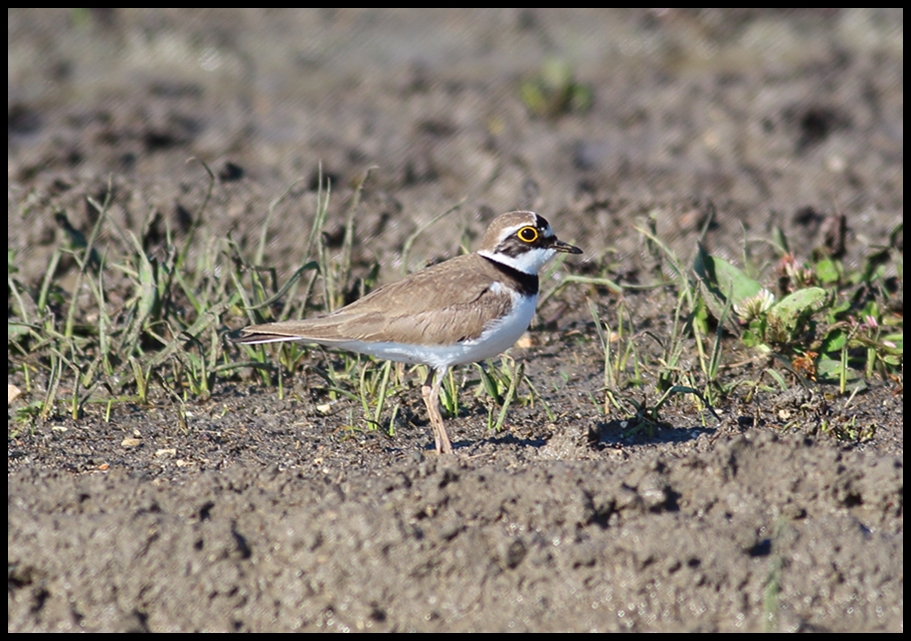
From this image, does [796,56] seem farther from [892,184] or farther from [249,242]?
[249,242]

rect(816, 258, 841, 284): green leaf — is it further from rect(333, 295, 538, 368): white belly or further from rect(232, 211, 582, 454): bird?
rect(333, 295, 538, 368): white belly

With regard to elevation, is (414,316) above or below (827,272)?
above

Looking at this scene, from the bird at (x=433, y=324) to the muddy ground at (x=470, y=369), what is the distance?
0.39m

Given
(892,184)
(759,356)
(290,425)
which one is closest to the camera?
(290,425)

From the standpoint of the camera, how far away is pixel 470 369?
243 inches

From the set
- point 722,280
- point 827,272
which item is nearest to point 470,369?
point 722,280

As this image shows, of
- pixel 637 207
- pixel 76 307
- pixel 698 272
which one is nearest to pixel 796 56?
pixel 637 207

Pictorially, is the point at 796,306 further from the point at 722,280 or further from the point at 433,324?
the point at 433,324

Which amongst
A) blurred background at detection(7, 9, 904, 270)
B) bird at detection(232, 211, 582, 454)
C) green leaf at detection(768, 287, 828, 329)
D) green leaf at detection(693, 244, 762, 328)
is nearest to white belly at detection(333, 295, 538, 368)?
bird at detection(232, 211, 582, 454)

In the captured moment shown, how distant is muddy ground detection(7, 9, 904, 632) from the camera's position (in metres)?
3.81

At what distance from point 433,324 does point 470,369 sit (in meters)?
1.07

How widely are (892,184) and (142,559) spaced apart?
6742 millimetres

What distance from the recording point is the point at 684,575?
3.82m

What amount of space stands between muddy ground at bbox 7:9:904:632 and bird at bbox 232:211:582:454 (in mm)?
389
